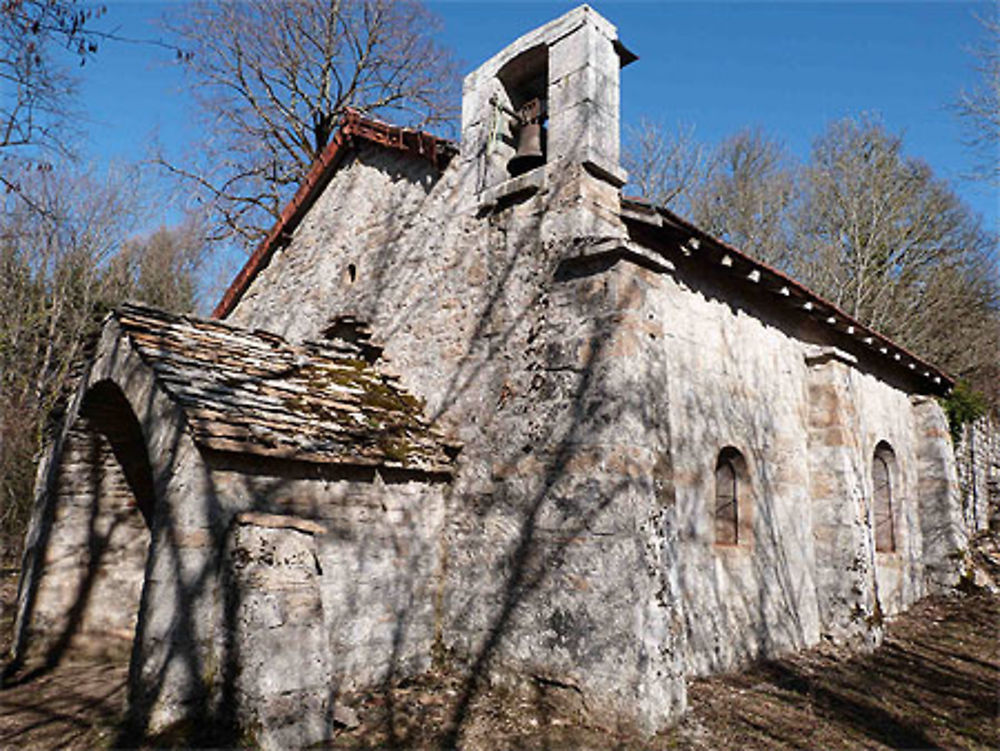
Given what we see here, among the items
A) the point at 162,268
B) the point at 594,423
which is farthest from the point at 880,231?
the point at 162,268

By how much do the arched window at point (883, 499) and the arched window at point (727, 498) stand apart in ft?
14.8

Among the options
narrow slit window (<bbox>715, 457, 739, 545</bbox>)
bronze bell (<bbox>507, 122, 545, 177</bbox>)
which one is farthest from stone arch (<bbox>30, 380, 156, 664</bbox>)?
narrow slit window (<bbox>715, 457, 739, 545</bbox>)

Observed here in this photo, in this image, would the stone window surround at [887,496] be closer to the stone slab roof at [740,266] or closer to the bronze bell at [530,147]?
the stone slab roof at [740,266]

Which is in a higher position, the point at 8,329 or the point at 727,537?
the point at 8,329

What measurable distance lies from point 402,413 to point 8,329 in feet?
45.8

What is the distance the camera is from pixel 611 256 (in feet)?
16.8

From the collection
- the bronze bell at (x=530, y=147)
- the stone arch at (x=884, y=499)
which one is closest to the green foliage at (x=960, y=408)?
the stone arch at (x=884, y=499)

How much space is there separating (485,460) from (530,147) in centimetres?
300

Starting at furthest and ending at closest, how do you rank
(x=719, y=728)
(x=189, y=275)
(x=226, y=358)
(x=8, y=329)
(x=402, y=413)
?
1. (x=189, y=275)
2. (x=8, y=329)
3. (x=402, y=413)
4. (x=226, y=358)
5. (x=719, y=728)

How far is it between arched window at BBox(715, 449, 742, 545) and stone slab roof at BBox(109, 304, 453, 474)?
8.93 feet

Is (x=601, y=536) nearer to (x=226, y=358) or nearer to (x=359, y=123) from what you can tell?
(x=226, y=358)

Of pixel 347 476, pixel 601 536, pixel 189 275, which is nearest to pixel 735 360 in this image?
pixel 601 536

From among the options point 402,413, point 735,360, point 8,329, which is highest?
point 8,329

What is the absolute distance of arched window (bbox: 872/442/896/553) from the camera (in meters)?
9.78
